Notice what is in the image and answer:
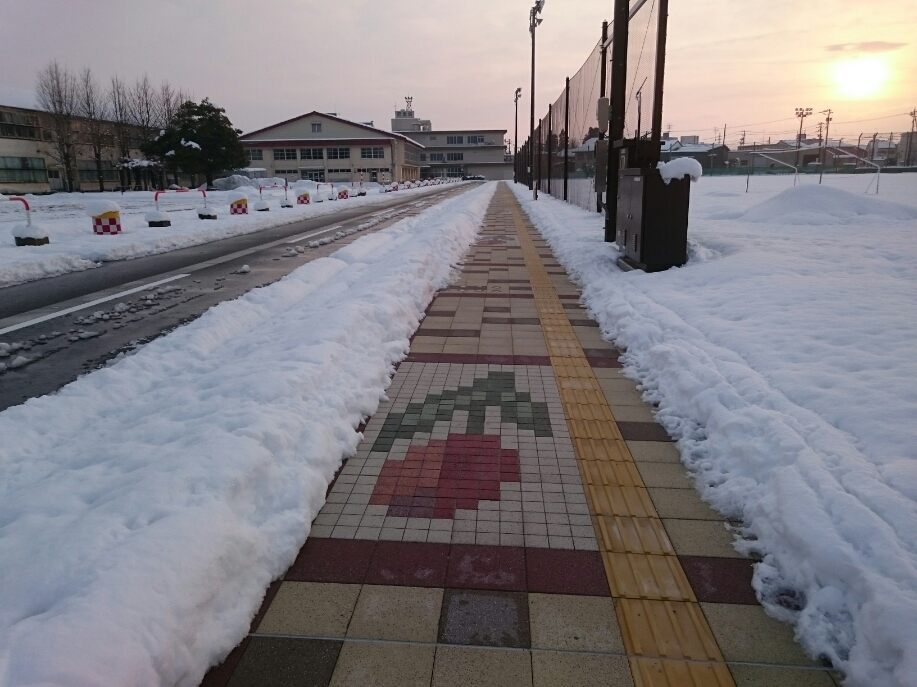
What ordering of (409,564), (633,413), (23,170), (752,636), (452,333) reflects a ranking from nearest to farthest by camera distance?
1. (752,636)
2. (409,564)
3. (633,413)
4. (452,333)
5. (23,170)

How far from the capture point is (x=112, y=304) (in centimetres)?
818

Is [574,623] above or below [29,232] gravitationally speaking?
below

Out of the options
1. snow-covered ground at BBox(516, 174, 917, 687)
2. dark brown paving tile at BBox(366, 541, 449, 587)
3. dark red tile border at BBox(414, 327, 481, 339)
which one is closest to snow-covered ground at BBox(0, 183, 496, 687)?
dark brown paving tile at BBox(366, 541, 449, 587)

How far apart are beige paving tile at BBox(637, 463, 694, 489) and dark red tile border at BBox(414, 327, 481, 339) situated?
9.83 feet

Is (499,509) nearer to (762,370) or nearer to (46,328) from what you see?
(762,370)

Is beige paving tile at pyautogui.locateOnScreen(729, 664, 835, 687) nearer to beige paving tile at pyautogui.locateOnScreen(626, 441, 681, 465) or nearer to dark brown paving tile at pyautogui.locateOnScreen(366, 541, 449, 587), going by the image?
dark brown paving tile at pyautogui.locateOnScreen(366, 541, 449, 587)

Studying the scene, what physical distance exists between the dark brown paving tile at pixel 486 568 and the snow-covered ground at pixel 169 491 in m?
0.71

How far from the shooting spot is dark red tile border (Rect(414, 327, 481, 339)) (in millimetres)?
6336

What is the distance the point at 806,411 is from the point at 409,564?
240 centimetres

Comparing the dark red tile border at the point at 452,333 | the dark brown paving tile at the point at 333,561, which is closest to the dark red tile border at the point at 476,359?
the dark red tile border at the point at 452,333

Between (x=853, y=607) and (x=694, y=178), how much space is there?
7022 millimetres

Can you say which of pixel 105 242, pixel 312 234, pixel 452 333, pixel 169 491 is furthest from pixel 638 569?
pixel 312 234

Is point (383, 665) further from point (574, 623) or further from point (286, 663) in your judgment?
point (574, 623)

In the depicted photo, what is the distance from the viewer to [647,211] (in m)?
8.30
